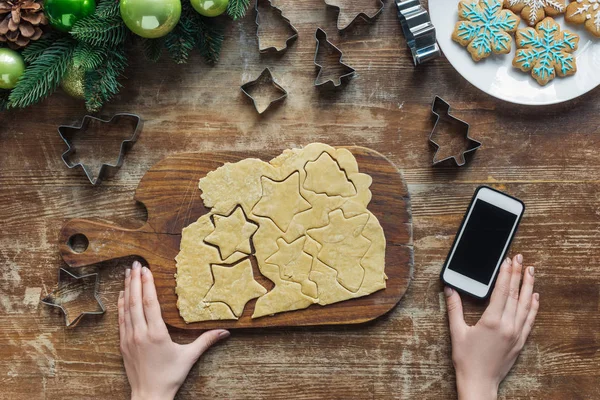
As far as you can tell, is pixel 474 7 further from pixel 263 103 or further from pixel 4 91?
pixel 4 91

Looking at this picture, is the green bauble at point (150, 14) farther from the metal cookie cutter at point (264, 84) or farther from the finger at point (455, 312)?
the finger at point (455, 312)

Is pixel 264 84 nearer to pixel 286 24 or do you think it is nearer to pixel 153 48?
pixel 286 24

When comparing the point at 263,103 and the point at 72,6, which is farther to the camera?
the point at 263,103

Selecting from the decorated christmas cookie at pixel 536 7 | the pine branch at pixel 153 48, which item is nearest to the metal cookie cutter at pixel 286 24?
the pine branch at pixel 153 48

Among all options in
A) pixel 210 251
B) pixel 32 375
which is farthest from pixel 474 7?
pixel 32 375

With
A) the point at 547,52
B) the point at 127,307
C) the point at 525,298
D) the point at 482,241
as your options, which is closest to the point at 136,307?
the point at 127,307
